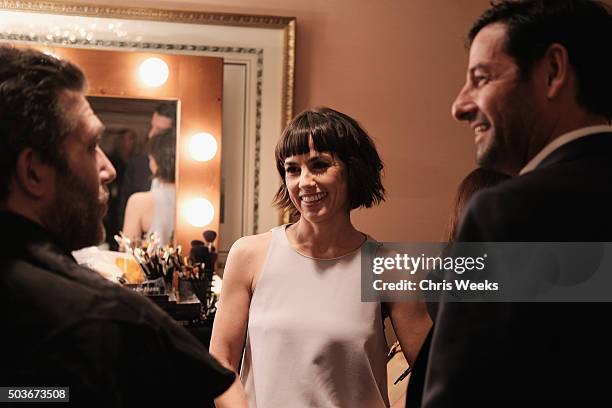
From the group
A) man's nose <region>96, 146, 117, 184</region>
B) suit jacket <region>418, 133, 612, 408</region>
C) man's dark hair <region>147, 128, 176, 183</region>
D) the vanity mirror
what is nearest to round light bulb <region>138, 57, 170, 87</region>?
the vanity mirror

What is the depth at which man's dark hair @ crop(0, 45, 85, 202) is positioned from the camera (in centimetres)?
70

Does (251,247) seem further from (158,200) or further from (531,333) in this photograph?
(158,200)

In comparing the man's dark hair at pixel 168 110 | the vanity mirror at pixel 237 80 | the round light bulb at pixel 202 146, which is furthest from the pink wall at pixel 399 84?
the man's dark hair at pixel 168 110

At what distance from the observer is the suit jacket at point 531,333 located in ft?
2.26

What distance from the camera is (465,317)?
0.71 metres

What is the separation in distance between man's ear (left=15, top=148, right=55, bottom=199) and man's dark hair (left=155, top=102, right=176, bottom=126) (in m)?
1.81

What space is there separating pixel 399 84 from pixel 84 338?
2.29 m

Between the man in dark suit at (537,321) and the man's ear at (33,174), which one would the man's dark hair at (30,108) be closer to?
the man's ear at (33,174)

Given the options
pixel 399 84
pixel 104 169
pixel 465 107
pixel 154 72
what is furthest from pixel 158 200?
pixel 465 107

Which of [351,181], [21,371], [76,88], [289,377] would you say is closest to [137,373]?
[21,371]

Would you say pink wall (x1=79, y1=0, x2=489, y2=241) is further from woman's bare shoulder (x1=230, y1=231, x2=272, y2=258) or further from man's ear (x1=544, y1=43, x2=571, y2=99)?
man's ear (x1=544, y1=43, x2=571, y2=99)

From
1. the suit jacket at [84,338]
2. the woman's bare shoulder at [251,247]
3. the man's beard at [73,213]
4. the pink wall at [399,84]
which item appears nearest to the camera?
the suit jacket at [84,338]

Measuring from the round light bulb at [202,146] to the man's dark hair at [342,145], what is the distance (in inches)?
40.7

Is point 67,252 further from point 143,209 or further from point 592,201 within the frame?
point 143,209
